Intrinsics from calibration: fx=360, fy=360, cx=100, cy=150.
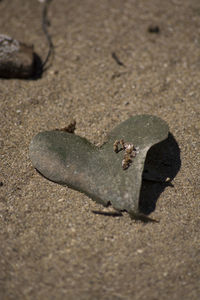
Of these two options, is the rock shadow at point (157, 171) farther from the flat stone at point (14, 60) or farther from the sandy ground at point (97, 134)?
the flat stone at point (14, 60)

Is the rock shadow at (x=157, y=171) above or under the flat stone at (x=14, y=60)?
under

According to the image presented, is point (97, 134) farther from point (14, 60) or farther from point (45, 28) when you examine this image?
point (45, 28)

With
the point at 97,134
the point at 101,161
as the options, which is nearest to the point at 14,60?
the point at 97,134

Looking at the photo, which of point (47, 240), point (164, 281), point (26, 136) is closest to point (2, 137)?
point (26, 136)

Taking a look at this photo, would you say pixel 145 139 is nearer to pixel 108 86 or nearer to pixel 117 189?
pixel 117 189

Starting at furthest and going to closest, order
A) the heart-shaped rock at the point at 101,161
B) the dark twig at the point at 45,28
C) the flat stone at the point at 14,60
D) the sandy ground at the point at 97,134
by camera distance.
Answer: the dark twig at the point at 45,28 < the flat stone at the point at 14,60 < the heart-shaped rock at the point at 101,161 < the sandy ground at the point at 97,134

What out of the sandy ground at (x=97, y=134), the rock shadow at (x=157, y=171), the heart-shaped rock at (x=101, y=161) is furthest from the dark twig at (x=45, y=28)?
the rock shadow at (x=157, y=171)
